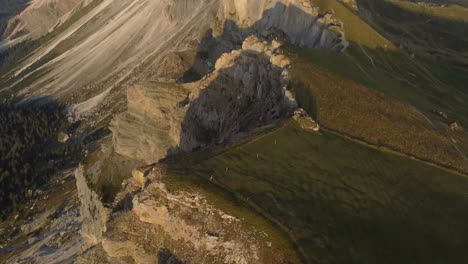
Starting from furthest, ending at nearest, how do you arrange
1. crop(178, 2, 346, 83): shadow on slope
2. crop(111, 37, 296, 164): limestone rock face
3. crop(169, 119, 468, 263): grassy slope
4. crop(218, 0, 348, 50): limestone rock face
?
crop(218, 0, 348, 50): limestone rock face, crop(178, 2, 346, 83): shadow on slope, crop(111, 37, 296, 164): limestone rock face, crop(169, 119, 468, 263): grassy slope

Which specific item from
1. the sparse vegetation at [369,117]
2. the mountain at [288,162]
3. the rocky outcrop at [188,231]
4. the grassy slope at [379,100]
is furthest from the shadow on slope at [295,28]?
the rocky outcrop at [188,231]

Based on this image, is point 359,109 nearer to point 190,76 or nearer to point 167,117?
point 167,117

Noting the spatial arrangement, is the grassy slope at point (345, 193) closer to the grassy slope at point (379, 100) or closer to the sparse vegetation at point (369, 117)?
the sparse vegetation at point (369, 117)

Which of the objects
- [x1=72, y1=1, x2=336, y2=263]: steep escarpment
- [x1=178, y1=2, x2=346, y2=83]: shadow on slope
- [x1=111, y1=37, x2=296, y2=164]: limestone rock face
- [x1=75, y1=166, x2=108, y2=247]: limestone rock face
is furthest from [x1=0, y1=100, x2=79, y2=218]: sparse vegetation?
[x1=111, y1=37, x2=296, y2=164]: limestone rock face

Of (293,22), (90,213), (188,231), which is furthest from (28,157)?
(188,231)

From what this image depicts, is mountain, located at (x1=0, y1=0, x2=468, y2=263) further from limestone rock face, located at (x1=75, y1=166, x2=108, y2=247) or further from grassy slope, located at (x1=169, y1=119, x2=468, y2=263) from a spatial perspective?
limestone rock face, located at (x1=75, y1=166, x2=108, y2=247)
